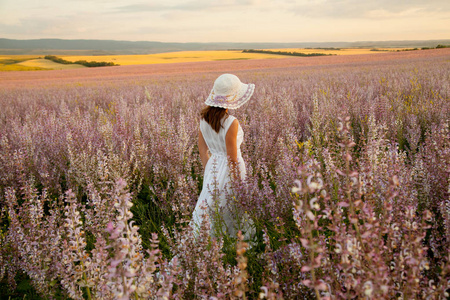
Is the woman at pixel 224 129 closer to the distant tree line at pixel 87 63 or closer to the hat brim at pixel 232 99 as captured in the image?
the hat brim at pixel 232 99

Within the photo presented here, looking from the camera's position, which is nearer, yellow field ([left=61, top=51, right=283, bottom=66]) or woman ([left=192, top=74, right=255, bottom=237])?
woman ([left=192, top=74, right=255, bottom=237])

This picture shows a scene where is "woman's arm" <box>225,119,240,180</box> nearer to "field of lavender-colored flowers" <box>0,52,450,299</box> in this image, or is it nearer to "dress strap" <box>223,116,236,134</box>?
"dress strap" <box>223,116,236,134</box>

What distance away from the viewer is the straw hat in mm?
2992

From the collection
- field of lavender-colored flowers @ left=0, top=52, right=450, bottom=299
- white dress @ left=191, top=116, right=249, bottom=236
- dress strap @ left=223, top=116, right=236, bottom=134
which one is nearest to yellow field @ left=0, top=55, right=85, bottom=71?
field of lavender-colored flowers @ left=0, top=52, right=450, bottom=299

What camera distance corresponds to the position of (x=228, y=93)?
302 cm

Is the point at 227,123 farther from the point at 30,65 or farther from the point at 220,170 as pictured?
the point at 30,65

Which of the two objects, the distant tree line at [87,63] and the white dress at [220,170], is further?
the distant tree line at [87,63]

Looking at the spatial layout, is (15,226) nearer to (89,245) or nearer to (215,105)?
(89,245)

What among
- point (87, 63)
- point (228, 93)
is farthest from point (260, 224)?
point (87, 63)

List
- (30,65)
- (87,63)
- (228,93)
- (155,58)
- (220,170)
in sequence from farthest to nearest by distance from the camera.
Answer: (155,58)
(87,63)
(30,65)
(220,170)
(228,93)

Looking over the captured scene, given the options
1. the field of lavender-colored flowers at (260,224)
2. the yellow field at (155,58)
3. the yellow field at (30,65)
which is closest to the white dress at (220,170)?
the field of lavender-colored flowers at (260,224)

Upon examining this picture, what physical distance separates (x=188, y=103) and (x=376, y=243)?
259 inches

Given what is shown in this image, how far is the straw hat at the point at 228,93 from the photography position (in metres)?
2.99

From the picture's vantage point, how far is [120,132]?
15.6ft
